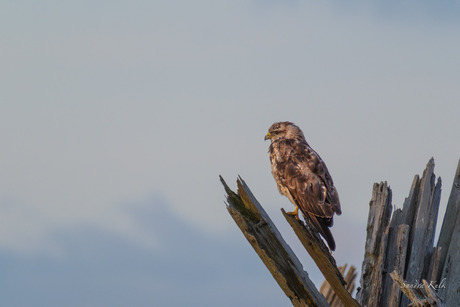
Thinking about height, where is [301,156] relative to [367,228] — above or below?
above

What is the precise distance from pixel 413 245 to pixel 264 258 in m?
2.32

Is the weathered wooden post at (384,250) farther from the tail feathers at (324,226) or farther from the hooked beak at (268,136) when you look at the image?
the hooked beak at (268,136)

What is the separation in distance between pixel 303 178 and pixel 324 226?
1.23 meters

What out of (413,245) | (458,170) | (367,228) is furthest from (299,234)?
(458,170)

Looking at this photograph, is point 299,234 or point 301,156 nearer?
point 299,234

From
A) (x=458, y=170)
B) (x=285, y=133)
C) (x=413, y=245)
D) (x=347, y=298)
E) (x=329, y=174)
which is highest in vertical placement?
(x=285, y=133)

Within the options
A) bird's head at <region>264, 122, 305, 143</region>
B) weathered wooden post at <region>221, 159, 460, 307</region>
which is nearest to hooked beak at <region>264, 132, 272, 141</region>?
bird's head at <region>264, 122, 305, 143</region>

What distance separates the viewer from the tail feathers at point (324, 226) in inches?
418

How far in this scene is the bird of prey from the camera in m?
11.2

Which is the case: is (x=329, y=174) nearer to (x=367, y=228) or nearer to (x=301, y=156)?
(x=301, y=156)

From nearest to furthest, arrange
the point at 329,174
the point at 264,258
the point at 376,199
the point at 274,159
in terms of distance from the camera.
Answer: the point at 264,258 → the point at 376,199 → the point at 329,174 → the point at 274,159

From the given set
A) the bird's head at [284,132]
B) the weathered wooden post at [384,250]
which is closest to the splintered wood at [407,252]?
the weathered wooden post at [384,250]

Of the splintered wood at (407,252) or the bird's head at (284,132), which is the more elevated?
the bird's head at (284,132)

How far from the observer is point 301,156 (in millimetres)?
12586
